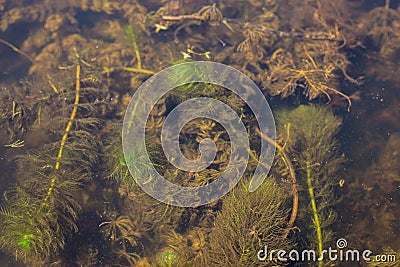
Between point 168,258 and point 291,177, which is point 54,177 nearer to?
point 168,258

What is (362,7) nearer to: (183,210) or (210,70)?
(210,70)

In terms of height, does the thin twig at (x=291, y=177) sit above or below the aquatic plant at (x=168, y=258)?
above

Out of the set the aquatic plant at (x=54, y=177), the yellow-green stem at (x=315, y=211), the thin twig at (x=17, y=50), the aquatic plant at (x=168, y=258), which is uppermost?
the thin twig at (x=17, y=50)

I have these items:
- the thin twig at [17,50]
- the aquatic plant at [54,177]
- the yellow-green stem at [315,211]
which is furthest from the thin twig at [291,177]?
the thin twig at [17,50]

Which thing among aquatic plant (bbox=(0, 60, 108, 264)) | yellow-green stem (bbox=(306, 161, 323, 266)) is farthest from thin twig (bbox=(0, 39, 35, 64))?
yellow-green stem (bbox=(306, 161, 323, 266))

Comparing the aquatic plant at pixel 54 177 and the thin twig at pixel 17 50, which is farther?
the thin twig at pixel 17 50

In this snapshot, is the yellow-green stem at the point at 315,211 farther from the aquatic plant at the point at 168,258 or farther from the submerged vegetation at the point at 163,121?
the aquatic plant at the point at 168,258

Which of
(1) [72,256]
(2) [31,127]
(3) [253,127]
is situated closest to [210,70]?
(3) [253,127]
